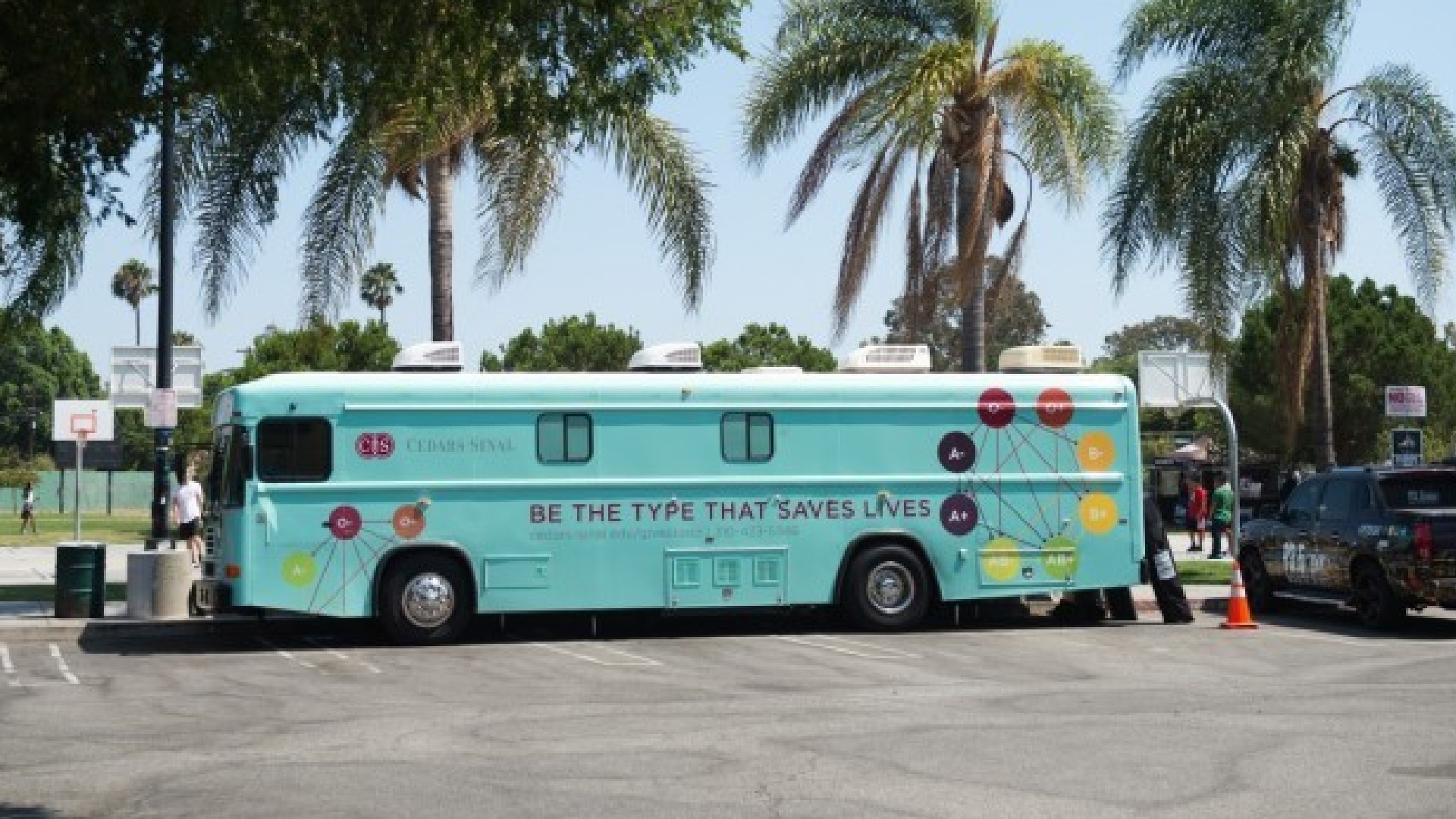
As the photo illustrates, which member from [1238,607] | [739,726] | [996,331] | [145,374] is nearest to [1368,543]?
[1238,607]

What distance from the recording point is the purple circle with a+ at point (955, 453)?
68.1ft

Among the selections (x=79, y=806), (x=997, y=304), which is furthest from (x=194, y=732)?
(x=997, y=304)

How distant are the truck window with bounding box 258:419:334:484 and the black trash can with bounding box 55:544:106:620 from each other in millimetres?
3183

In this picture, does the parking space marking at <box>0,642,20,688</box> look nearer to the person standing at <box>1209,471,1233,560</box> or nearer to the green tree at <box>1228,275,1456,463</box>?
the person standing at <box>1209,471,1233,560</box>

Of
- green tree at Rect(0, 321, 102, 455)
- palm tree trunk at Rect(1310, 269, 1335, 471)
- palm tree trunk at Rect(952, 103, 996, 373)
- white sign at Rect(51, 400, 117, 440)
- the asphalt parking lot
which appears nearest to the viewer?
the asphalt parking lot

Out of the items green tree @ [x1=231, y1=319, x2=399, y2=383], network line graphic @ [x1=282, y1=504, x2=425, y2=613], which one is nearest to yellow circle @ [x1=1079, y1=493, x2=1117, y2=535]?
network line graphic @ [x1=282, y1=504, x2=425, y2=613]

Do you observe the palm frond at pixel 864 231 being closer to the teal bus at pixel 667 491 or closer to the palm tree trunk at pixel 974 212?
the palm tree trunk at pixel 974 212

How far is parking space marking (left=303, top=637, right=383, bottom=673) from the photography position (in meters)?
17.2

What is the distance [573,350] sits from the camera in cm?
6925

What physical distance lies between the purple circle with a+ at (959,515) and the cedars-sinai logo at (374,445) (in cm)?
604

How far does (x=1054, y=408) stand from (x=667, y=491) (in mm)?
4543

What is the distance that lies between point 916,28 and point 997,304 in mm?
4678

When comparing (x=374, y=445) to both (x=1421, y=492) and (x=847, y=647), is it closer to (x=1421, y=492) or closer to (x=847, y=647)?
(x=847, y=647)

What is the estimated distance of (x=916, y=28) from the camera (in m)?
27.0
